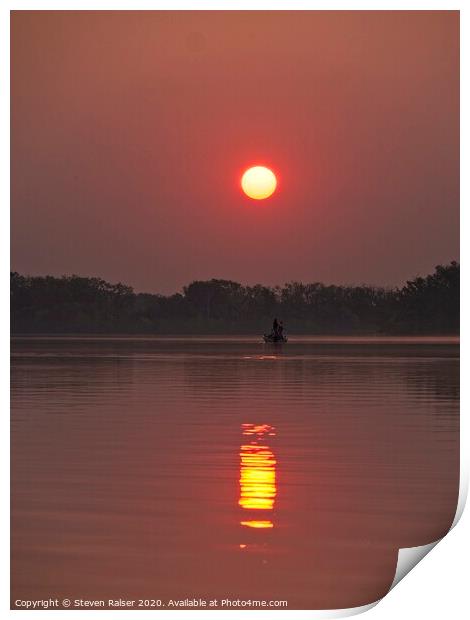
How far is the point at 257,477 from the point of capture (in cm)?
970

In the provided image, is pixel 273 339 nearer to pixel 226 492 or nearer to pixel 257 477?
pixel 257 477

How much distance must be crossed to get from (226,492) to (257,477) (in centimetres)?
65

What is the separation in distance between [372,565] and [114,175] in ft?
42.2

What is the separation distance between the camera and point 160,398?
667 inches

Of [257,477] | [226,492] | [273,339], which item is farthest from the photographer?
[273,339]

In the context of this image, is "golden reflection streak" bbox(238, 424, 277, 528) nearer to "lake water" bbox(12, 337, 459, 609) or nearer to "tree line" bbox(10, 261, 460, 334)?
"lake water" bbox(12, 337, 459, 609)

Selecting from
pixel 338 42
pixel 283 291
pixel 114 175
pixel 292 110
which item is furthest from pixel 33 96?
pixel 283 291

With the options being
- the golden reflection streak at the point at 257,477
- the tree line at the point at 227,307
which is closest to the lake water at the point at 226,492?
the golden reflection streak at the point at 257,477

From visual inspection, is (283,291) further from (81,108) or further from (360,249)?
(81,108)

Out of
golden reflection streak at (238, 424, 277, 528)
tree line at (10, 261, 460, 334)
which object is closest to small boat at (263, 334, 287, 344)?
tree line at (10, 261, 460, 334)

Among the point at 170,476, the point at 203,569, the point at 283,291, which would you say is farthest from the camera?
the point at 283,291

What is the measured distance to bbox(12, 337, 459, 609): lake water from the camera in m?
7.01

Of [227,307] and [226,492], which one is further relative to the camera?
[227,307]

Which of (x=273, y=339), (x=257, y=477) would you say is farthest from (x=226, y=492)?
(x=273, y=339)
